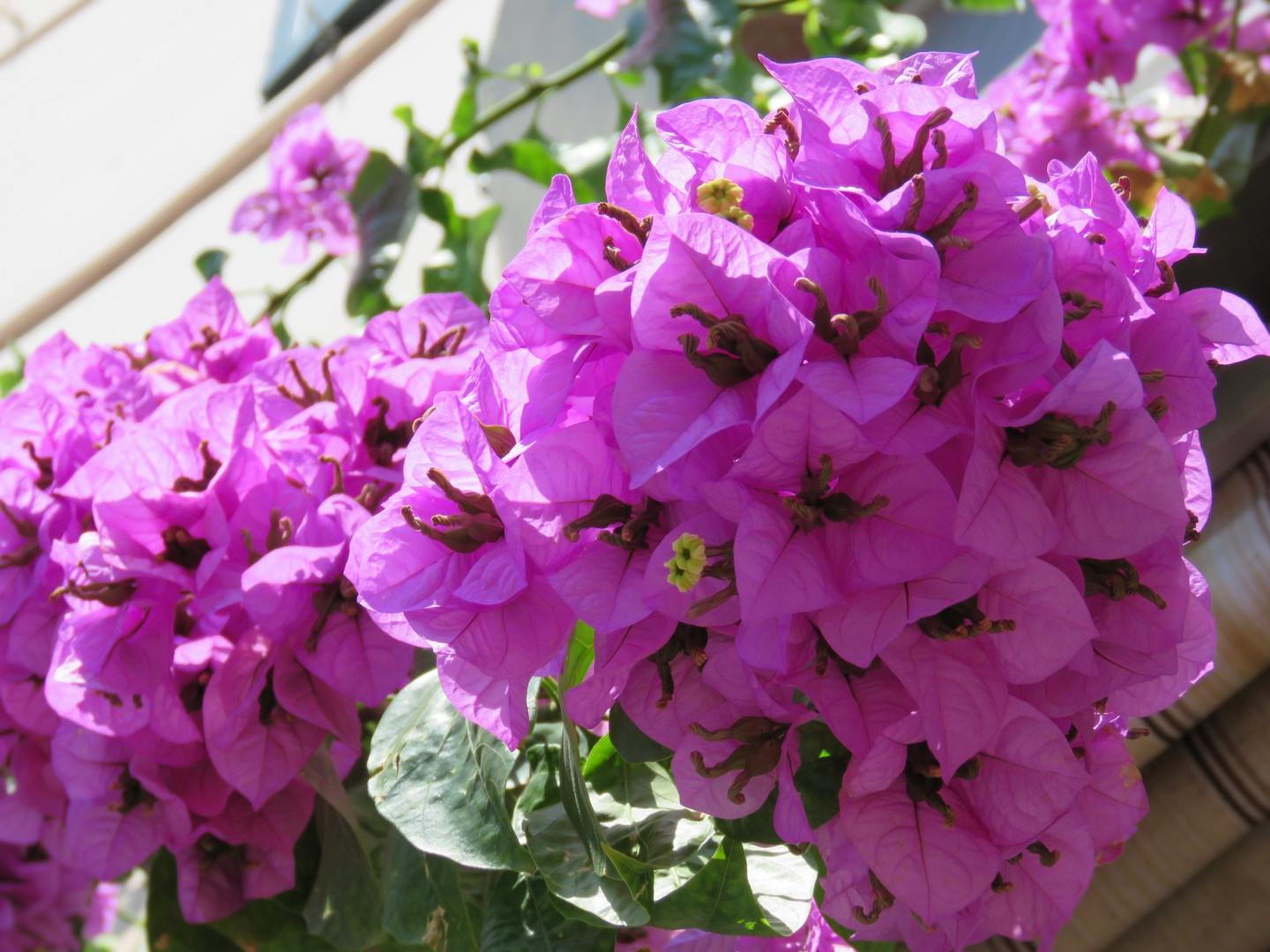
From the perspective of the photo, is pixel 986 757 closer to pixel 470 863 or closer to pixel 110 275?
pixel 470 863

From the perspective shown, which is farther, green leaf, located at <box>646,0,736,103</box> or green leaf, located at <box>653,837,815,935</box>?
green leaf, located at <box>646,0,736,103</box>

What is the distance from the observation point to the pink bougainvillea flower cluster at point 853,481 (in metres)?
0.26

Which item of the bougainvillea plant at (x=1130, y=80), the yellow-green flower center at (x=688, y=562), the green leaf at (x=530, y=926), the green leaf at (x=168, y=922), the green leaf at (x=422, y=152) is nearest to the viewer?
the yellow-green flower center at (x=688, y=562)

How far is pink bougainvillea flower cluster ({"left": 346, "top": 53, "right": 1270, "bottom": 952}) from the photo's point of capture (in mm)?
261

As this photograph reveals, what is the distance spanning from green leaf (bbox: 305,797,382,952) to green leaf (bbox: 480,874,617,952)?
0.06 metres

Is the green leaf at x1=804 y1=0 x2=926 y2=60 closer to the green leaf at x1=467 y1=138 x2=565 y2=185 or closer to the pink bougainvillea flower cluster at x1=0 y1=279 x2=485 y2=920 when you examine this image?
the green leaf at x1=467 y1=138 x2=565 y2=185

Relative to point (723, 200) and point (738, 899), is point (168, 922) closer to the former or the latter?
point (738, 899)

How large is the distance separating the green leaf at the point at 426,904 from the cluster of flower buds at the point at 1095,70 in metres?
0.57

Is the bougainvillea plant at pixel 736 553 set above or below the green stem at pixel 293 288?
above

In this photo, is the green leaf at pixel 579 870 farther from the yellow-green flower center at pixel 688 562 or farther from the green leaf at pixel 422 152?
the green leaf at pixel 422 152

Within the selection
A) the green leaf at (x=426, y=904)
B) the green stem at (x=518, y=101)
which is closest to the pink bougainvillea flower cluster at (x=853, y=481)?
the green leaf at (x=426, y=904)

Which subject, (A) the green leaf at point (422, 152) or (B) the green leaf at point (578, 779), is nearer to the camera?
(B) the green leaf at point (578, 779)

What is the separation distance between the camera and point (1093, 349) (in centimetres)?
25

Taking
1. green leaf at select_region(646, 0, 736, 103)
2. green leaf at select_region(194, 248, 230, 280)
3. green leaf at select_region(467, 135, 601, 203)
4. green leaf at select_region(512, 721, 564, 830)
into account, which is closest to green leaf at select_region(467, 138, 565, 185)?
green leaf at select_region(467, 135, 601, 203)
